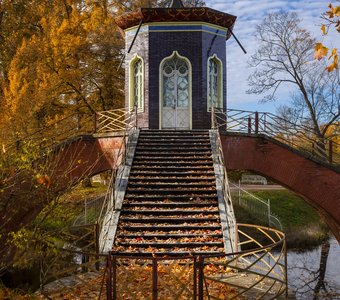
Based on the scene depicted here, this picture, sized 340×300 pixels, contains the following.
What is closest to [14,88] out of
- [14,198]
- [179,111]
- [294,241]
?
[179,111]

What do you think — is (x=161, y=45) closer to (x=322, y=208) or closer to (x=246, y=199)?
(x=322, y=208)

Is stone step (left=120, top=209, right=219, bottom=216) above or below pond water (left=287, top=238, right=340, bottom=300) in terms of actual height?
above

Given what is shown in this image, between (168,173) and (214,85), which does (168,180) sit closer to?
(168,173)

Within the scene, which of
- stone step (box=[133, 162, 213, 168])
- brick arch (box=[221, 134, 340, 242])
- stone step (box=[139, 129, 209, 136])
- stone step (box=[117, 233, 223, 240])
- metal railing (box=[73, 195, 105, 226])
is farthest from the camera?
metal railing (box=[73, 195, 105, 226])

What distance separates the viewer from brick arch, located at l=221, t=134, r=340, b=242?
1355 centimetres

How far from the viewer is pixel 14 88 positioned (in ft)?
60.8

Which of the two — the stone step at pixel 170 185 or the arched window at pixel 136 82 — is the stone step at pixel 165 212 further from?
the arched window at pixel 136 82

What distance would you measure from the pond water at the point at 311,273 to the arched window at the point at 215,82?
22.3ft

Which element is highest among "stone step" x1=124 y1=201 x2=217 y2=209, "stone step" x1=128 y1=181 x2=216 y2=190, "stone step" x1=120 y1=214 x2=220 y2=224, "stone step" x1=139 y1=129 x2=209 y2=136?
"stone step" x1=139 y1=129 x2=209 y2=136

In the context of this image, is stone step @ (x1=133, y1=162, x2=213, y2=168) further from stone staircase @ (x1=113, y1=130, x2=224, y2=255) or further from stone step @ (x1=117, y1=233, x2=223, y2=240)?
stone step @ (x1=117, y1=233, x2=223, y2=240)

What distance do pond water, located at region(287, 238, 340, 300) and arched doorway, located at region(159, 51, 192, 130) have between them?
6.63 meters

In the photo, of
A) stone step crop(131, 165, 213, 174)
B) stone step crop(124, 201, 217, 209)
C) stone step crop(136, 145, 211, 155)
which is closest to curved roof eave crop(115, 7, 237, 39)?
stone step crop(136, 145, 211, 155)

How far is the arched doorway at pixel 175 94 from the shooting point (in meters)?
16.0

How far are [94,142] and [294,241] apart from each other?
1101cm
